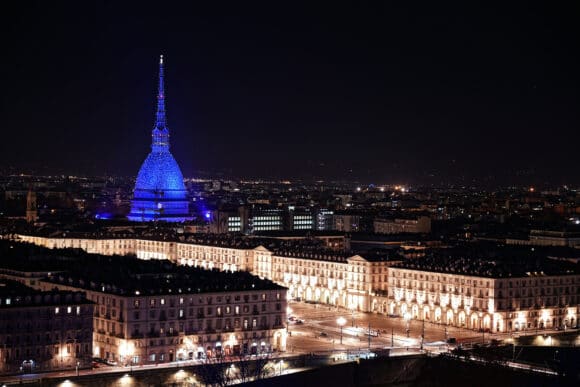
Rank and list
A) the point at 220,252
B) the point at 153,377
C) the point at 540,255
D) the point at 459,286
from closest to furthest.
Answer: the point at 153,377 → the point at 459,286 → the point at 540,255 → the point at 220,252

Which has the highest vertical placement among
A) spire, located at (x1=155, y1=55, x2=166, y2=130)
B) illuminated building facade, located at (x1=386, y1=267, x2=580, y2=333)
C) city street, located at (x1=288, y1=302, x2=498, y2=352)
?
spire, located at (x1=155, y1=55, x2=166, y2=130)

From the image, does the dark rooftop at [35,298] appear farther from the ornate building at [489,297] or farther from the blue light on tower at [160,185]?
the blue light on tower at [160,185]

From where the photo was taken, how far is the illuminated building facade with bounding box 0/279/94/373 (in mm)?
77125

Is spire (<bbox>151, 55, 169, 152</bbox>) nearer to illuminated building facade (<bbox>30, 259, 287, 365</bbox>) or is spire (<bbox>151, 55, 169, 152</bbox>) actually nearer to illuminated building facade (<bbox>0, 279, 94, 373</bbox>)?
illuminated building facade (<bbox>30, 259, 287, 365</bbox>)

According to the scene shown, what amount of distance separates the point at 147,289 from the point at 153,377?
10.6m

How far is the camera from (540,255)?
12519cm

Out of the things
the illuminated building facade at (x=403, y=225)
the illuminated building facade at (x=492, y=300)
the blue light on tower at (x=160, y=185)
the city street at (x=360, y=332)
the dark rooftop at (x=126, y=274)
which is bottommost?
the city street at (x=360, y=332)

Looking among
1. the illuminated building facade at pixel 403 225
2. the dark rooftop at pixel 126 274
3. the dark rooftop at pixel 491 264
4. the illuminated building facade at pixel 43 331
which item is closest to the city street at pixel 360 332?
the dark rooftop at pixel 126 274

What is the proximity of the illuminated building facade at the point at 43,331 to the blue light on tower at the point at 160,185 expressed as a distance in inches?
4256

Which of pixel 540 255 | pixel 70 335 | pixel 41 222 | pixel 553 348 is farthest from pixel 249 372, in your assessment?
A: pixel 41 222

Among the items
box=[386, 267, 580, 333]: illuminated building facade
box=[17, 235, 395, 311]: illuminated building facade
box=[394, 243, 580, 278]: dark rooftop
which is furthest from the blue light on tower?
box=[386, 267, 580, 333]: illuminated building facade

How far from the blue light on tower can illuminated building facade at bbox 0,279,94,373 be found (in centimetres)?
10809

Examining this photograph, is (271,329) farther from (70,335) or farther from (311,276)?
(311,276)

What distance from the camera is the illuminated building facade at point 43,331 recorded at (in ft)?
253
